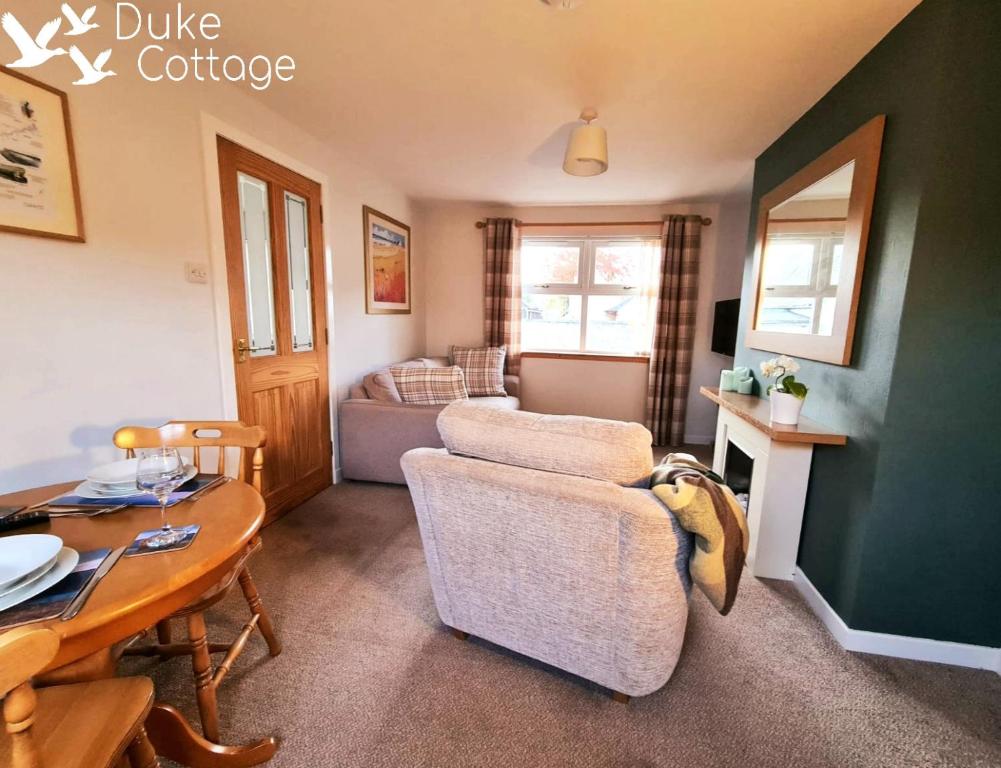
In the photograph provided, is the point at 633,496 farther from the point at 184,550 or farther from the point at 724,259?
the point at 724,259

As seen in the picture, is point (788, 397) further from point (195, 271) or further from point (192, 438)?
point (195, 271)

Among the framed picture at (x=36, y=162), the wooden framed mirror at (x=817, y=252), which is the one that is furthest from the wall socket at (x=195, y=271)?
the wooden framed mirror at (x=817, y=252)

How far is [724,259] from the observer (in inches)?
158

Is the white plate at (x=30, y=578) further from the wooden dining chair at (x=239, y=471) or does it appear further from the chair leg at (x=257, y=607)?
the chair leg at (x=257, y=607)

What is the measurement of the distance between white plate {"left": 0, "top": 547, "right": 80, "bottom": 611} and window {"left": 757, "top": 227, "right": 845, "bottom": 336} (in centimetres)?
254

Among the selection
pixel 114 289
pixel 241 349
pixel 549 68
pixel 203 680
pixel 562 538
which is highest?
pixel 549 68

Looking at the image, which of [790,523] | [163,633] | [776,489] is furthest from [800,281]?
[163,633]

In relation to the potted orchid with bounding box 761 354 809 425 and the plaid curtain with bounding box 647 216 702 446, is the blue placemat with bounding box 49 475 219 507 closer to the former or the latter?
the potted orchid with bounding box 761 354 809 425

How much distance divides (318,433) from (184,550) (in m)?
2.09

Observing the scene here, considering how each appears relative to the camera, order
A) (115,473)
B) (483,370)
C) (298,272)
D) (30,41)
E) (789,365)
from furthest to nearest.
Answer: (483,370), (298,272), (789,365), (30,41), (115,473)

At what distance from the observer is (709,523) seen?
3.69ft

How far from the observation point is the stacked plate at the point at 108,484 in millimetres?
1133

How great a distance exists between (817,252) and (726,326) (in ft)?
5.81

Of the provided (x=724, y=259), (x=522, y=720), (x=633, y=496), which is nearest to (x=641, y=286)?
(x=724, y=259)
